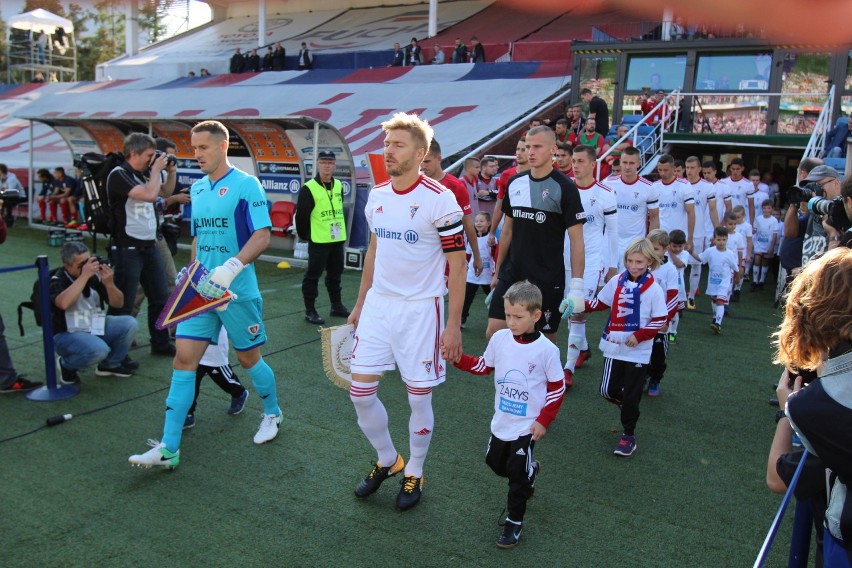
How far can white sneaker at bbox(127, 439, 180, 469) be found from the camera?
3.94 m

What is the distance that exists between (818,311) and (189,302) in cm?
323

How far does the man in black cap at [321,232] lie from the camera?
786cm

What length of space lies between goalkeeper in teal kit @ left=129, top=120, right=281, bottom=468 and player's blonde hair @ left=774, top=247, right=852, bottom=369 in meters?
2.88

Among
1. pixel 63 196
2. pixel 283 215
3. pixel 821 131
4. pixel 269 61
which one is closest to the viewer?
pixel 283 215

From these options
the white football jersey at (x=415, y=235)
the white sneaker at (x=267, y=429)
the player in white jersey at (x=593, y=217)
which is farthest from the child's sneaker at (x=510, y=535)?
the player in white jersey at (x=593, y=217)

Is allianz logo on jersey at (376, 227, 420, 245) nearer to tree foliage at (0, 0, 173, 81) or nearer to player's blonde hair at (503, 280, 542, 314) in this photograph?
player's blonde hair at (503, 280, 542, 314)

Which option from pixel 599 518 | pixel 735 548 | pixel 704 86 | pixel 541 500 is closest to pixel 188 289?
pixel 541 500

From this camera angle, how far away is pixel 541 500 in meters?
3.86

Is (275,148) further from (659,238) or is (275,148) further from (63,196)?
(659,238)

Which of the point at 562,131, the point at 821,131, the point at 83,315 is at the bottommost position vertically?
the point at 83,315

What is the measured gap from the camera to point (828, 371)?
1.81m

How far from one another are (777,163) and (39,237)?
15549 millimetres

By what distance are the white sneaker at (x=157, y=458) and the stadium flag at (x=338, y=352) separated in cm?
105

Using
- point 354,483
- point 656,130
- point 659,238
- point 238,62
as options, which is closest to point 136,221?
point 354,483
